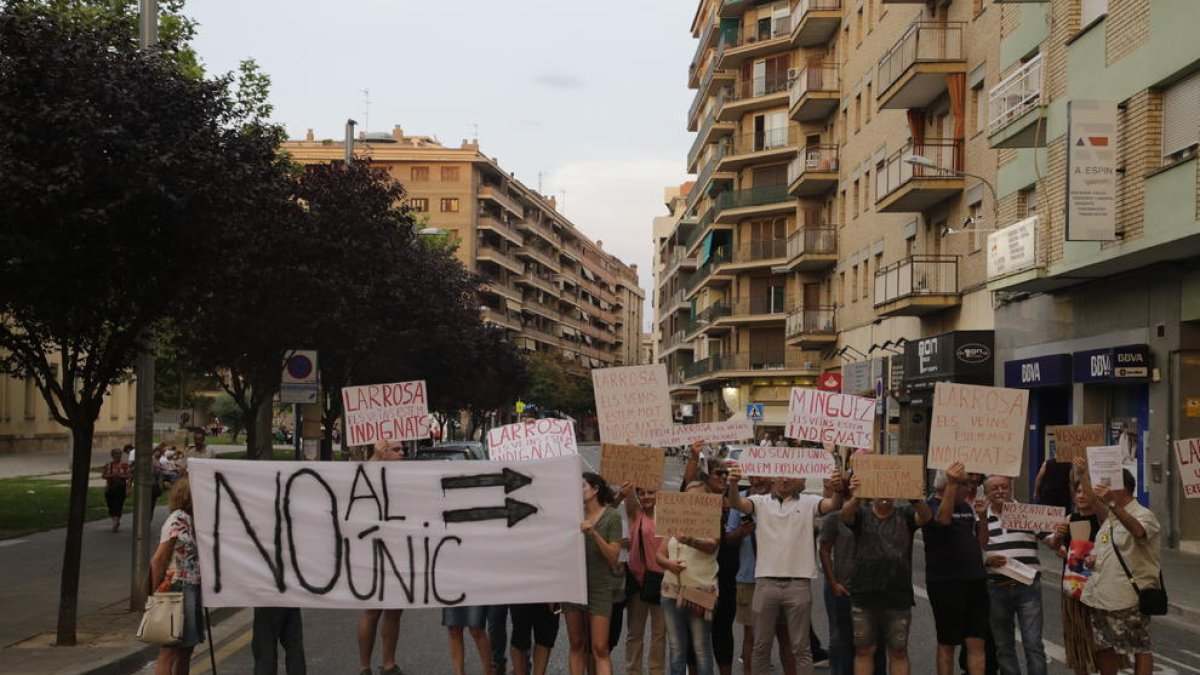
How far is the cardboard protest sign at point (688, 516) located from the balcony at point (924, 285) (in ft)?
87.3

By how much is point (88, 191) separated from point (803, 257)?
4301cm

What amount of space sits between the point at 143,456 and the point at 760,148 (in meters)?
59.2

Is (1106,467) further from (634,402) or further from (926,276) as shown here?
(926,276)

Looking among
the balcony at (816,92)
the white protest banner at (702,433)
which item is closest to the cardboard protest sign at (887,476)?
the white protest banner at (702,433)

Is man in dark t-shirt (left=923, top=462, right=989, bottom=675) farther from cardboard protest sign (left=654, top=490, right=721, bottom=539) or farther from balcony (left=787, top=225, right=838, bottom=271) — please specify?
balcony (left=787, top=225, right=838, bottom=271)

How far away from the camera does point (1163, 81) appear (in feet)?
72.8

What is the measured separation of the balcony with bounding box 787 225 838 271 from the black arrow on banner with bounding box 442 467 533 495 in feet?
143

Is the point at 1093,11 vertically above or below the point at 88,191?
above


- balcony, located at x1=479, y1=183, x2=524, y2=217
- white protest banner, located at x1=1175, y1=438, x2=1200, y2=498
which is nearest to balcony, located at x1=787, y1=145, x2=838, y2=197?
white protest banner, located at x1=1175, y1=438, x2=1200, y2=498

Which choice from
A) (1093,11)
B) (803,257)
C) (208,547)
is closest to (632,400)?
(208,547)

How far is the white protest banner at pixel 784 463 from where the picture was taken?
31.3ft

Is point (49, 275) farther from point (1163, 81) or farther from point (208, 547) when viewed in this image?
point (1163, 81)

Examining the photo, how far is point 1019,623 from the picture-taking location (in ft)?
32.2

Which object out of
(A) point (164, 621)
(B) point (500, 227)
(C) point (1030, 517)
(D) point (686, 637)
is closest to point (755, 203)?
(B) point (500, 227)
